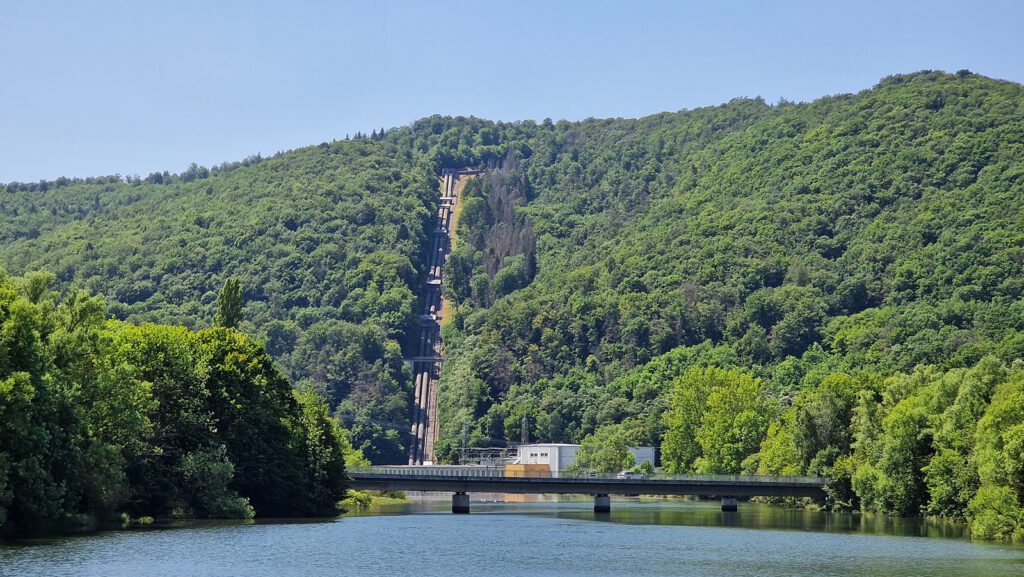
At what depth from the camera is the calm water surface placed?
2992 inches

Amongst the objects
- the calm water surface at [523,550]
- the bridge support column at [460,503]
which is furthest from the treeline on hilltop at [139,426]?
the bridge support column at [460,503]

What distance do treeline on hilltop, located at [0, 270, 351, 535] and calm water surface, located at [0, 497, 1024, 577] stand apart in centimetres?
423

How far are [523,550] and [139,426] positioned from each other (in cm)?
2587

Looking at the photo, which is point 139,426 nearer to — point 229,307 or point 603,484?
point 229,307

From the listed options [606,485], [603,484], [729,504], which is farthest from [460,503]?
[729,504]

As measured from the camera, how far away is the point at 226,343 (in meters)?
114

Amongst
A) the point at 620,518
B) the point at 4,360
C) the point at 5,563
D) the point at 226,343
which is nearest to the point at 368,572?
the point at 5,563

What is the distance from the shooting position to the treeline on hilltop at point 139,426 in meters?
82.0

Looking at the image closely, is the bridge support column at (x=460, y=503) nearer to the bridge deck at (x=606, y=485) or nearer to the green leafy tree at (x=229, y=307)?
the bridge deck at (x=606, y=485)

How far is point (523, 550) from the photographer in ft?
306

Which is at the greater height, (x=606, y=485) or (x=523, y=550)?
(x=606, y=485)

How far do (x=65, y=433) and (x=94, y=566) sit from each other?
16.5 meters

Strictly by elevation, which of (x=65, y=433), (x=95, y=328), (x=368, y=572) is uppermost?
(x=95, y=328)

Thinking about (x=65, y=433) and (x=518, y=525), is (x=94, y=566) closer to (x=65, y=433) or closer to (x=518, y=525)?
(x=65, y=433)
